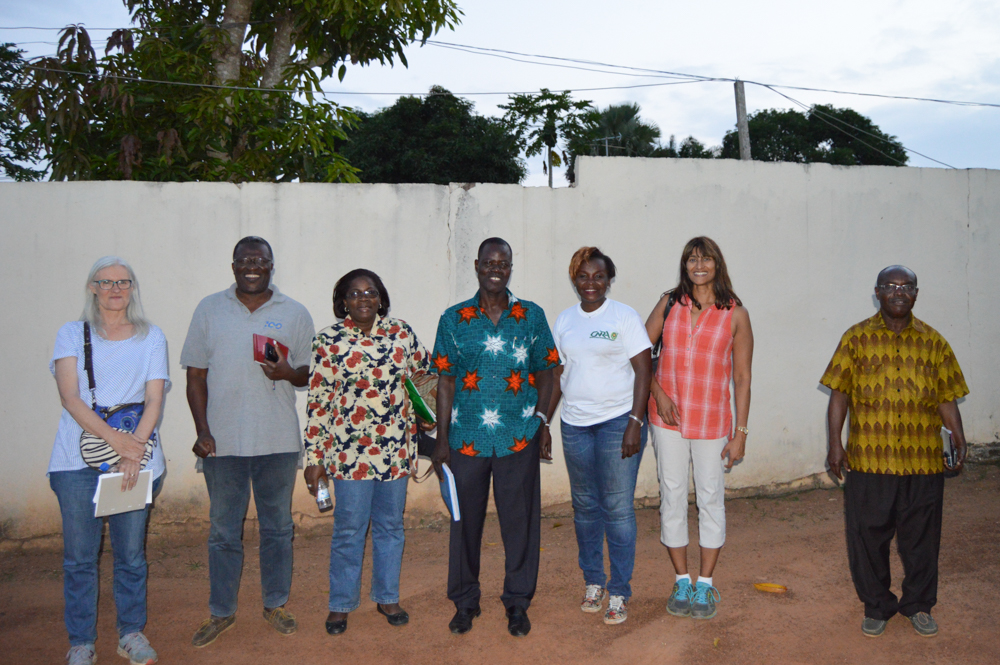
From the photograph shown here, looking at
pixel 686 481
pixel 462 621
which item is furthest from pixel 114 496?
pixel 686 481

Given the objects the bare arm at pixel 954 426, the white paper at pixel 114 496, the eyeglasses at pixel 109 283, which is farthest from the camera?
the bare arm at pixel 954 426

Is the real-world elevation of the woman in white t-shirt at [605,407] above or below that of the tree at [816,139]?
below

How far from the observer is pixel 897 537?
3.44 m

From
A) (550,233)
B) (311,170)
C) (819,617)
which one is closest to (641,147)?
(311,170)

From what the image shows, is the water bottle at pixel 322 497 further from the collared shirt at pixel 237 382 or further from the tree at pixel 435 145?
the tree at pixel 435 145

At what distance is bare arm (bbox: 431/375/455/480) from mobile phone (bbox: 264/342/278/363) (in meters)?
0.74

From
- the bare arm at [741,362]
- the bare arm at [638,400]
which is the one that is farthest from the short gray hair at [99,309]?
the bare arm at [741,362]

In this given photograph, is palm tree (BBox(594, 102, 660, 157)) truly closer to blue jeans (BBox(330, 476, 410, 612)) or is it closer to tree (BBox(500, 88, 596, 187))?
tree (BBox(500, 88, 596, 187))

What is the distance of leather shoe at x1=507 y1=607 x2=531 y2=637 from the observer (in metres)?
3.44

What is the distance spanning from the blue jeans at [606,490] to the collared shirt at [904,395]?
41.7 inches

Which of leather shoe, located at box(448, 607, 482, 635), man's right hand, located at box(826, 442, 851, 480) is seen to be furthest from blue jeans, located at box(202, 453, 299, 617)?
man's right hand, located at box(826, 442, 851, 480)

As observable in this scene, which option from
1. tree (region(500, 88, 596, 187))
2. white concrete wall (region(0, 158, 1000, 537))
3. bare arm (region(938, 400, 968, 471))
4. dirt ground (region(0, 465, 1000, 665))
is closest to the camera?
dirt ground (region(0, 465, 1000, 665))

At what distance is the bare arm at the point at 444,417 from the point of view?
343 centimetres

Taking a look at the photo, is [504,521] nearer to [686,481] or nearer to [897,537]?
[686,481]
